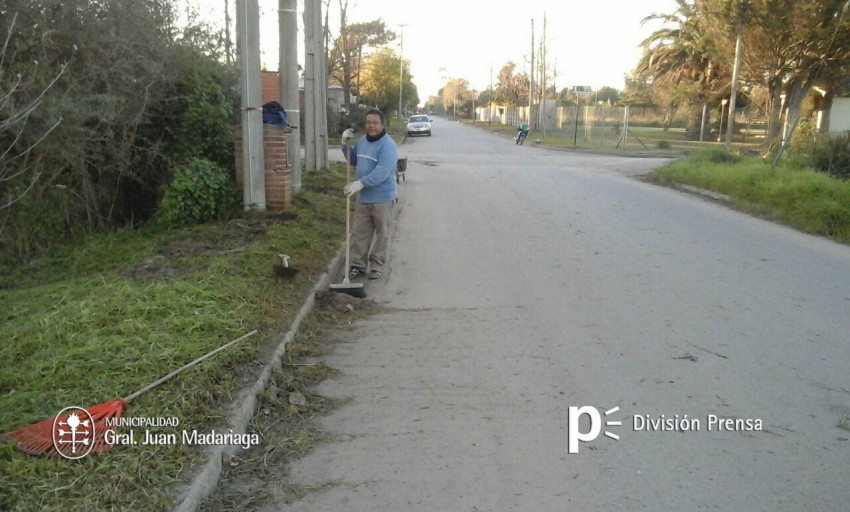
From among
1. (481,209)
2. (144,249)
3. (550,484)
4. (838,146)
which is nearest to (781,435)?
(550,484)

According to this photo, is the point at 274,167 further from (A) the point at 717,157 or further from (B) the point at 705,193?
(A) the point at 717,157

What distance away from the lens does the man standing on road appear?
796 cm

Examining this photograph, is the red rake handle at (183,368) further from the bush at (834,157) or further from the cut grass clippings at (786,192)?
the bush at (834,157)

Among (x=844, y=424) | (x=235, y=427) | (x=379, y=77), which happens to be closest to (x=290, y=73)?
(x=235, y=427)

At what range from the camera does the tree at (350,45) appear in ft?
129

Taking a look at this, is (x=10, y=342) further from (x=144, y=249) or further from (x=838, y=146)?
(x=838, y=146)

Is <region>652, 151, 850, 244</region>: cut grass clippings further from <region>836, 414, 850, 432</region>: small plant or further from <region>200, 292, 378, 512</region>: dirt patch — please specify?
<region>200, 292, 378, 512</region>: dirt patch

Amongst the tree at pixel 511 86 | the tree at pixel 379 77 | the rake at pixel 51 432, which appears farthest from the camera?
the tree at pixel 511 86

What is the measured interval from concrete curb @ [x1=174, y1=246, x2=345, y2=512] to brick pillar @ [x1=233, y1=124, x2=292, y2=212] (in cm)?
336

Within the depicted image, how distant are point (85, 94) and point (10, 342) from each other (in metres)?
3.53

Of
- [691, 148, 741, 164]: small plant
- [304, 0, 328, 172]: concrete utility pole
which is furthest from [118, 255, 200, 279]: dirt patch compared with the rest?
[691, 148, 741, 164]: small plant

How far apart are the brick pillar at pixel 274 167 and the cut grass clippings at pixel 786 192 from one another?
797cm

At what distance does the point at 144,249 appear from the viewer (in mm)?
7750

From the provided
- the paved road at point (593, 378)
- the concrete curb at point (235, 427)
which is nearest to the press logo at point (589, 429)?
the paved road at point (593, 378)
